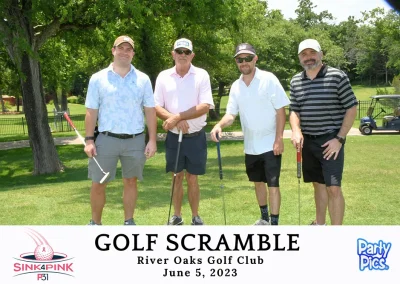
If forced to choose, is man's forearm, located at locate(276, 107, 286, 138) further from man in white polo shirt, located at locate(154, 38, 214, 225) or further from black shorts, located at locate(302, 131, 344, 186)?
man in white polo shirt, located at locate(154, 38, 214, 225)

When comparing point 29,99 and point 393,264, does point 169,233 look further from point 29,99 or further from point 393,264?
point 29,99

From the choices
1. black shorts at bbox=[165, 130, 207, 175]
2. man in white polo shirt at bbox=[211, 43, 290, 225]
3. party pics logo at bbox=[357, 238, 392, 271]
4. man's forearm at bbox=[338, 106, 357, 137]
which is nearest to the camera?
party pics logo at bbox=[357, 238, 392, 271]

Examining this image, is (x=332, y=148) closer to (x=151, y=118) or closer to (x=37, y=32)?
(x=151, y=118)

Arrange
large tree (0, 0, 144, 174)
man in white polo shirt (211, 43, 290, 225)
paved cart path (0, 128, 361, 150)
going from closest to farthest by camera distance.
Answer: man in white polo shirt (211, 43, 290, 225)
large tree (0, 0, 144, 174)
paved cart path (0, 128, 361, 150)

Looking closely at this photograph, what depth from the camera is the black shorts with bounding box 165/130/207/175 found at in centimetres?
568

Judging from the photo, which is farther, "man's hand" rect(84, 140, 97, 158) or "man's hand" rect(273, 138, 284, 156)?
"man's hand" rect(273, 138, 284, 156)

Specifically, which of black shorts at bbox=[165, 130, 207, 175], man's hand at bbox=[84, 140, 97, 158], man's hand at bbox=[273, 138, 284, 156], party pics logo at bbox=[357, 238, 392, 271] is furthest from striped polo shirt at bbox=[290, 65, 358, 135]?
man's hand at bbox=[84, 140, 97, 158]

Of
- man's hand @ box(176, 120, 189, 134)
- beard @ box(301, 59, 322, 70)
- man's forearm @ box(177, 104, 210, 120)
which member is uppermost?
beard @ box(301, 59, 322, 70)

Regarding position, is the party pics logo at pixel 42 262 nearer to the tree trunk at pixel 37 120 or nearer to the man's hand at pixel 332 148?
the man's hand at pixel 332 148

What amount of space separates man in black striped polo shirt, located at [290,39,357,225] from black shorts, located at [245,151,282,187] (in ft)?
1.01

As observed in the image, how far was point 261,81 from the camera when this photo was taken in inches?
211

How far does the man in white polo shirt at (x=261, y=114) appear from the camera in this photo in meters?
5.34

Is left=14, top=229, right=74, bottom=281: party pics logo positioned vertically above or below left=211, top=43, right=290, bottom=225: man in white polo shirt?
below

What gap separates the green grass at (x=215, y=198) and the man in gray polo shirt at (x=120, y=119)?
5.04 feet
